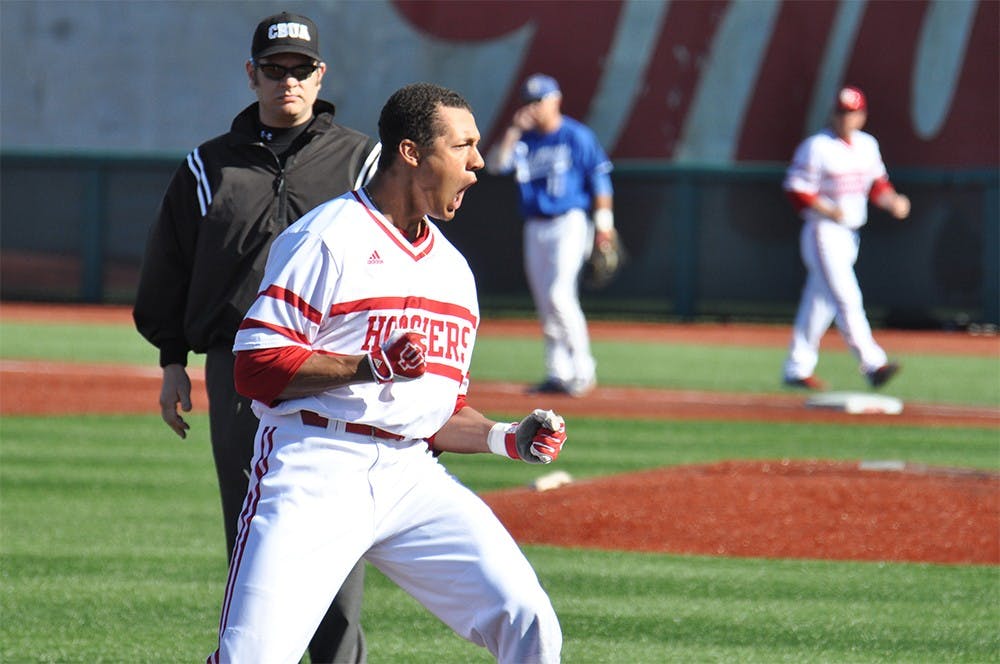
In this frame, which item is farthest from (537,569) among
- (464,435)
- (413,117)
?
(413,117)

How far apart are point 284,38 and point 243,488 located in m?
1.39

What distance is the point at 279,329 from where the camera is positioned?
4016 mm

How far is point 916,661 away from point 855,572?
1758 millimetres

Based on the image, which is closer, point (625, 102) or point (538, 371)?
point (538, 371)

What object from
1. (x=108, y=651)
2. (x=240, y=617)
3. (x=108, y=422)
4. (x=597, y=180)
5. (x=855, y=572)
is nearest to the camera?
(x=240, y=617)

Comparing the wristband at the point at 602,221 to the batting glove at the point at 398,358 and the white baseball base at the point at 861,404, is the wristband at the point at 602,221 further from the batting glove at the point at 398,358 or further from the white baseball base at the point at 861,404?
the batting glove at the point at 398,358

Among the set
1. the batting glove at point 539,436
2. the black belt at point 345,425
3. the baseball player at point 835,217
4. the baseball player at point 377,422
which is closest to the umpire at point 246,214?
the baseball player at point 377,422

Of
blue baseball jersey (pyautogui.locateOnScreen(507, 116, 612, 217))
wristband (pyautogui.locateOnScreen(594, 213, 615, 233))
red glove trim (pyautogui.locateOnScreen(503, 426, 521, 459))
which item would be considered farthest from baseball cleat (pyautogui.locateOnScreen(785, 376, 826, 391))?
red glove trim (pyautogui.locateOnScreen(503, 426, 521, 459))

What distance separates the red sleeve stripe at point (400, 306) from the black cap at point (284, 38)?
1.29 m

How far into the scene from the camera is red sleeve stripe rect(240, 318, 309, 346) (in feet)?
13.2

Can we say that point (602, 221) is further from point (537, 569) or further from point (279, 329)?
point (279, 329)

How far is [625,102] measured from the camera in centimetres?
2652

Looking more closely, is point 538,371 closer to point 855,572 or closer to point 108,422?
point 108,422

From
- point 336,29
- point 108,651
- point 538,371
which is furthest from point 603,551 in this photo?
point 336,29
